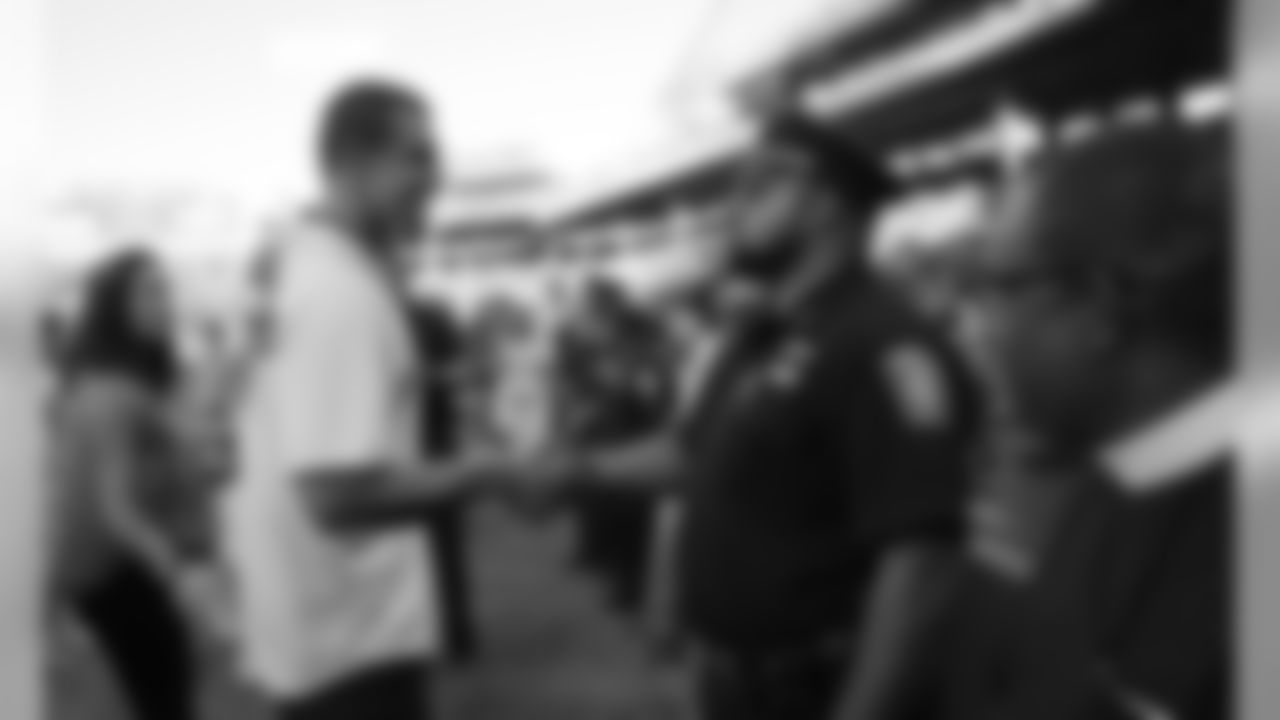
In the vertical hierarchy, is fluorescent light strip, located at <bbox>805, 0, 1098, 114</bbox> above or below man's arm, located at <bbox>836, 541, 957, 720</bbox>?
below

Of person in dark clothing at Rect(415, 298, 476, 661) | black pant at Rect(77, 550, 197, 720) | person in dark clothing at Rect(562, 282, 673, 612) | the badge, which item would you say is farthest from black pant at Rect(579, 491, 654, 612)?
the badge

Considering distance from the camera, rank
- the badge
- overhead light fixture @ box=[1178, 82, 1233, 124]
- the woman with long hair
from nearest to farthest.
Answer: overhead light fixture @ box=[1178, 82, 1233, 124] → the badge → the woman with long hair

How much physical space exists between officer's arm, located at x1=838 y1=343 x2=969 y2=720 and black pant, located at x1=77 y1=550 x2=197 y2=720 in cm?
114

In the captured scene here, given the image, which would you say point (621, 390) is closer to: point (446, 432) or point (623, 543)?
point (623, 543)

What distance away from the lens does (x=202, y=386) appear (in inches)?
81.0

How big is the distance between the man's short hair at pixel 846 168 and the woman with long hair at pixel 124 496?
107cm

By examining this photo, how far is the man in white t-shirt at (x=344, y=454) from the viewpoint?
1.13 m

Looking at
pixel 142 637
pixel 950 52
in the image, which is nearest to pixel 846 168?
pixel 142 637

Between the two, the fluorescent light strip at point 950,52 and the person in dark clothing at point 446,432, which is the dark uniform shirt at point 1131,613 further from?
the fluorescent light strip at point 950,52

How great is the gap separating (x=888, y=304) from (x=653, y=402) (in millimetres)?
3147

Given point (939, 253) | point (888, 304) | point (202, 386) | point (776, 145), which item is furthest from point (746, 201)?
point (939, 253)

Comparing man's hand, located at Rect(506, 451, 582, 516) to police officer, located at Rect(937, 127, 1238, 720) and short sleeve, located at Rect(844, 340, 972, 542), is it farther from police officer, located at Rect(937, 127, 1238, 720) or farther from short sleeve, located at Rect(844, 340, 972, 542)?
police officer, located at Rect(937, 127, 1238, 720)

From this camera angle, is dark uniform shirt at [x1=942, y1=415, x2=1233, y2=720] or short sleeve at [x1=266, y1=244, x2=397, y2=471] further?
short sleeve at [x1=266, y1=244, x2=397, y2=471]

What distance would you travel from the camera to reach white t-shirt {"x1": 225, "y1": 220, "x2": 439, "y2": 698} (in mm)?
1133
